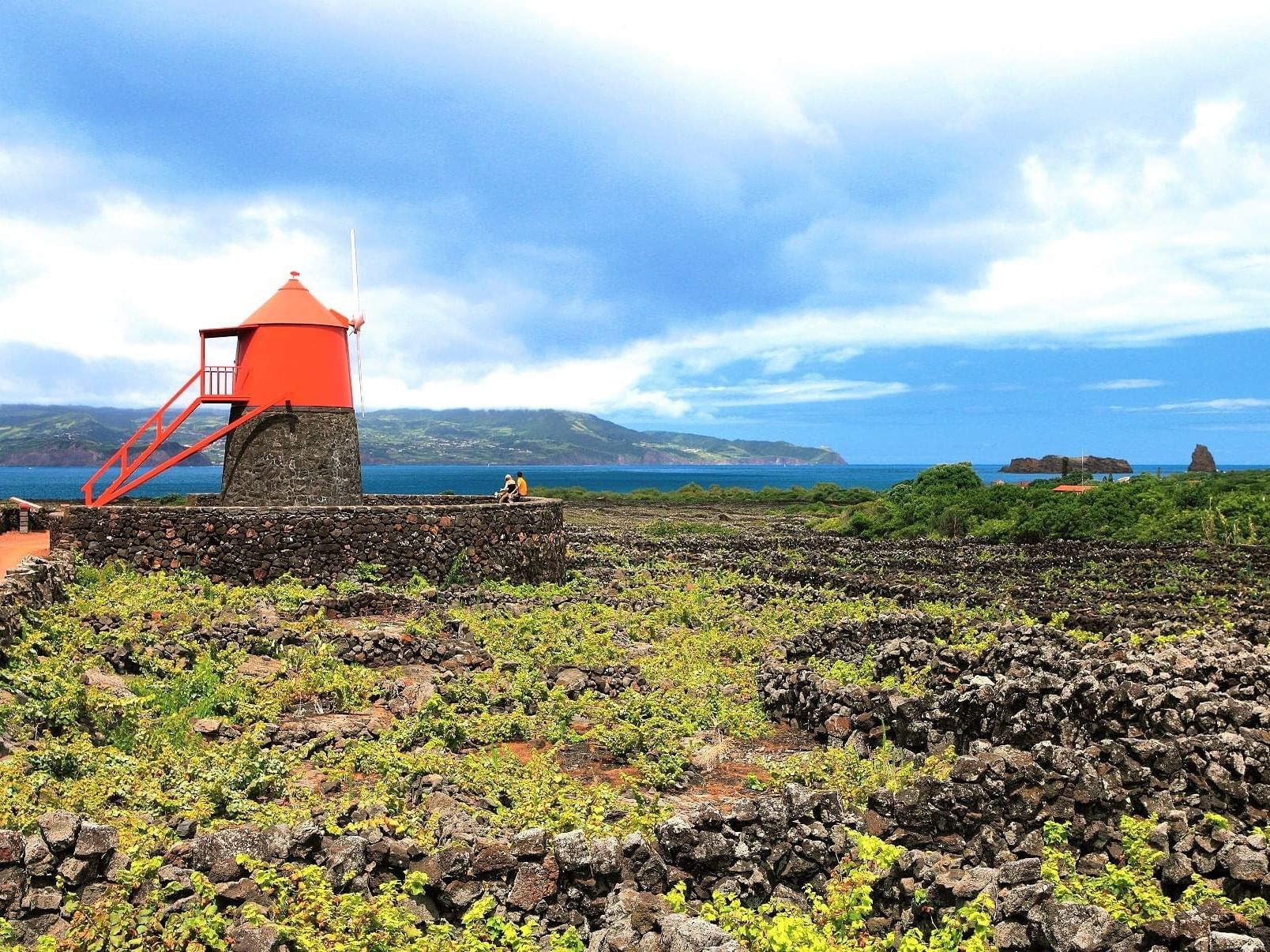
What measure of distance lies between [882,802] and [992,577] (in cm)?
1777

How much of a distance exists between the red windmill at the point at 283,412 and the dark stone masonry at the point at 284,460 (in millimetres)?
18

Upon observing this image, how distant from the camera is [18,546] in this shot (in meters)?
24.3

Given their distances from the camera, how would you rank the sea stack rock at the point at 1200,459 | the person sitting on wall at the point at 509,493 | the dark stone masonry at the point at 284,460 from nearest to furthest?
the dark stone masonry at the point at 284,460 < the person sitting on wall at the point at 509,493 < the sea stack rock at the point at 1200,459

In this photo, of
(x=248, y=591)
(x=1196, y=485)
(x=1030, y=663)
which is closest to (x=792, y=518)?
(x=1196, y=485)

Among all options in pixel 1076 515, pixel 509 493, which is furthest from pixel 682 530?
pixel 509 493

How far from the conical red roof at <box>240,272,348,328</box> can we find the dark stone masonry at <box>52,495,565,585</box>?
15.7ft

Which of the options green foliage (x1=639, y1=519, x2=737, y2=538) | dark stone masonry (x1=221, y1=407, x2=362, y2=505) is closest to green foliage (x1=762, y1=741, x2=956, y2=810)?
dark stone masonry (x1=221, y1=407, x2=362, y2=505)

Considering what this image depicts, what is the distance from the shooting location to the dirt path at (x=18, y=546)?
67.9 ft

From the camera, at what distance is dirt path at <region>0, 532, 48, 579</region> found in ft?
67.9

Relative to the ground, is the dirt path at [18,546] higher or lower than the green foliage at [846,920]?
higher

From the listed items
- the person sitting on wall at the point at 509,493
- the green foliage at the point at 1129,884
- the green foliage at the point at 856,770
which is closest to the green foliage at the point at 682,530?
the person sitting on wall at the point at 509,493

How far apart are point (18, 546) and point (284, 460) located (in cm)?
772

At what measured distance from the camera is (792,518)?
2207 inches

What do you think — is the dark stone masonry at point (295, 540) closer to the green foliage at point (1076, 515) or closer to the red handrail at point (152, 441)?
the red handrail at point (152, 441)
